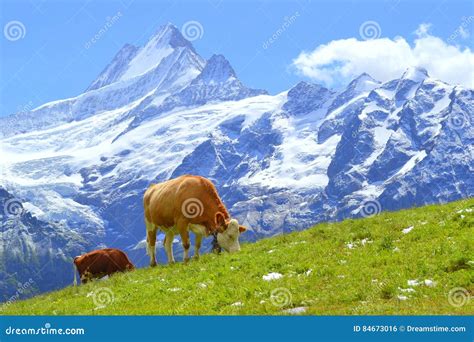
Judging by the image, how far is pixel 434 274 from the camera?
63.1 ft

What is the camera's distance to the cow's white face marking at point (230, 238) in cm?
2988

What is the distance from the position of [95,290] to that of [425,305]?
12.4 metres

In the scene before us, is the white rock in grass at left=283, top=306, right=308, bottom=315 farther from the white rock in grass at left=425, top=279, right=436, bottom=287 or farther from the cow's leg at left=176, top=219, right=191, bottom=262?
the cow's leg at left=176, top=219, right=191, bottom=262

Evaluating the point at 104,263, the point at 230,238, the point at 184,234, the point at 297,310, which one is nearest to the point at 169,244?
the point at 184,234

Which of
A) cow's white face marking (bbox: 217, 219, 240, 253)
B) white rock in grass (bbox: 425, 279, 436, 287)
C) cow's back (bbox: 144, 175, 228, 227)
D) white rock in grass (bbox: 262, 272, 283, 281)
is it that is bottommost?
white rock in grass (bbox: 425, 279, 436, 287)

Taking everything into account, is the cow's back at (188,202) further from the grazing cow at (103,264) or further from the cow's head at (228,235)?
the grazing cow at (103,264)

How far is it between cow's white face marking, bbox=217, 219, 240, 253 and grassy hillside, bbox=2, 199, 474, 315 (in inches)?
61.1

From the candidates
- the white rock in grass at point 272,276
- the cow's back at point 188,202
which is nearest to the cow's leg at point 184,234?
the cow's back at point 188,202

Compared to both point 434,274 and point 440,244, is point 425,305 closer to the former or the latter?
point 434,274

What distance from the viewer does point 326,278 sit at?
20406 millimetres

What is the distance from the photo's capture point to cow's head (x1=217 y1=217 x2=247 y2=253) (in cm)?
2988

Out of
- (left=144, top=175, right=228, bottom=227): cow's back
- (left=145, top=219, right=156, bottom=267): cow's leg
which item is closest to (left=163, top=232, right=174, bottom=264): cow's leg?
(left=145, top=219, right=156, bottom=267): cow's leg

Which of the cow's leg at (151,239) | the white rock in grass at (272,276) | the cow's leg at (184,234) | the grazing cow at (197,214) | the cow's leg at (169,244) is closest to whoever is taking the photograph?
the white rock in grass at (272,276)
